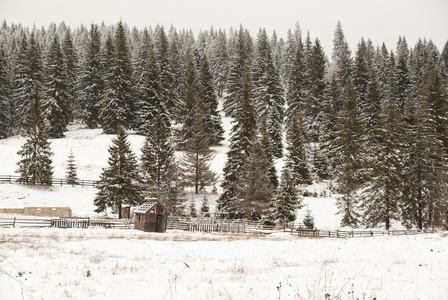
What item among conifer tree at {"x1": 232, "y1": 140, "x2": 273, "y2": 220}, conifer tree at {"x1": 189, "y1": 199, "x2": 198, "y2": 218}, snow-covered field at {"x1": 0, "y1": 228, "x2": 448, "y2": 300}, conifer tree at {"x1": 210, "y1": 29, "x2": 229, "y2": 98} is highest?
conifer tree at {"x1": 210, "y1": 29, "x2": 229, "y2": 98}

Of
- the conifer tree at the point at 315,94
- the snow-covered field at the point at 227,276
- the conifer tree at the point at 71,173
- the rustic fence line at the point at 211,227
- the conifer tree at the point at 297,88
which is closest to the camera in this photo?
the snow-covered field at the point at 227,276

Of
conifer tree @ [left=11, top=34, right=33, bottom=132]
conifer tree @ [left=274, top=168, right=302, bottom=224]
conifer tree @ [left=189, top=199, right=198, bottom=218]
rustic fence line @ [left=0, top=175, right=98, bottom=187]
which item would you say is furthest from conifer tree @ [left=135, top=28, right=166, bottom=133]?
conifer tree @ [left=274, top=168, right=302, bottom=224]

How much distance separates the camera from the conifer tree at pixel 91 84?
218ft

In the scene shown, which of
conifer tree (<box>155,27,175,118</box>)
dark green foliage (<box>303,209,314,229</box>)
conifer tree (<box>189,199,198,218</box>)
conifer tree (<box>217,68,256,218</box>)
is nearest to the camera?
dark green foliage (<box>303,209,314,229</box>)

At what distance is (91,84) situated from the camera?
69.1 metres

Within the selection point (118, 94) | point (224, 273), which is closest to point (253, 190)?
point (224, 273)

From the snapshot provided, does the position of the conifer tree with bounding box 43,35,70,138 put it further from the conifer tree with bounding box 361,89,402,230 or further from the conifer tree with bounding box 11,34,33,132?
the conifer tree with bounding box 361,89,402,230

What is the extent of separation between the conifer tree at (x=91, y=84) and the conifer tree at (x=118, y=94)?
4.22 metres

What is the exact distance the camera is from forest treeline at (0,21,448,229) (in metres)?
36.8

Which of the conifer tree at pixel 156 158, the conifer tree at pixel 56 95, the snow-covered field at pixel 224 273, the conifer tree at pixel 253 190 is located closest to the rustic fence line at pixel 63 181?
the conifer tree at pixel 156 158

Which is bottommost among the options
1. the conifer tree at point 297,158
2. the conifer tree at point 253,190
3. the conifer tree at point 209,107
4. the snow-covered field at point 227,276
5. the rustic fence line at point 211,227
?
the rustic fence line at point 211,227

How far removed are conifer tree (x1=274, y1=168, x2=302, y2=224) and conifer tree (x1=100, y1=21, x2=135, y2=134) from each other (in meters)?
34.8

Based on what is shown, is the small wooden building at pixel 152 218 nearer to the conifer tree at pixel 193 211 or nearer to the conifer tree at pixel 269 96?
the conifer tree at pixel 193 211

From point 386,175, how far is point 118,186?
100 feet
